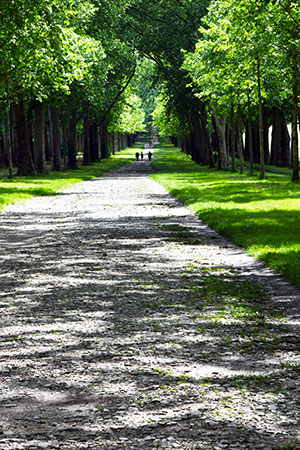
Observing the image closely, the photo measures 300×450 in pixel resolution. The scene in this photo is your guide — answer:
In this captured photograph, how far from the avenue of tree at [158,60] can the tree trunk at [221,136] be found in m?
0.09

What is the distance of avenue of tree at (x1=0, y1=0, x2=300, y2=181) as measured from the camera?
2616 cm

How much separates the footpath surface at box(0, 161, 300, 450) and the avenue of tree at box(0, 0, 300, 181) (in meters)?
9.45

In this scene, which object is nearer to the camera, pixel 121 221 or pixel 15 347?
pixel 15 347

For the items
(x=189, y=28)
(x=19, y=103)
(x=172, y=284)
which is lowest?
(x=172, y=284)

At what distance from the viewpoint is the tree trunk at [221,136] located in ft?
156

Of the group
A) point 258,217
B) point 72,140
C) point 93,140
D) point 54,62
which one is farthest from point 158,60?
point 258,217

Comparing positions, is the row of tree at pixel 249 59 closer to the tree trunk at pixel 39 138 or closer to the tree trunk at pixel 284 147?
the tree trunk at pixel 284 147

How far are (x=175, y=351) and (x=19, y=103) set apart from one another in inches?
1362

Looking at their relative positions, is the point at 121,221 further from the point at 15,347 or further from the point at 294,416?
the point at 294,416

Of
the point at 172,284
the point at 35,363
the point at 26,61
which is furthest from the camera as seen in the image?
the point at 26,61

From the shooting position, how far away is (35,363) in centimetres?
530

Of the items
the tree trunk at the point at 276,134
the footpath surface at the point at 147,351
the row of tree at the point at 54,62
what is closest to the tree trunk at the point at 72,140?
the row of tree at the point at 54,62

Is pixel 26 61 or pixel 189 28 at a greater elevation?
pixel 189 28

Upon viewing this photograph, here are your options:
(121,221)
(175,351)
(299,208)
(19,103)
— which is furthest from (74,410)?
(19,103)
